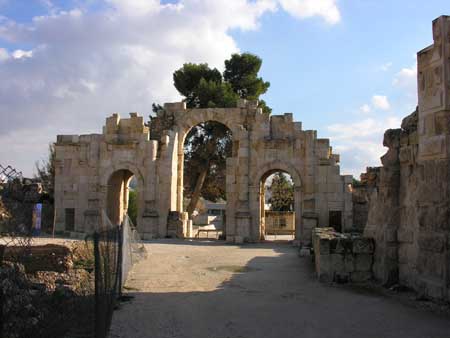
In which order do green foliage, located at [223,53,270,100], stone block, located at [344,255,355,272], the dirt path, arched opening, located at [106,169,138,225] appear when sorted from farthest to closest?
green foliage, located at [223,53,270,100]
arched opening, located at [106,169,138,225]
stone block, located at [344,255,355,272]
the dirt path

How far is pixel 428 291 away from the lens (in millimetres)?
7812

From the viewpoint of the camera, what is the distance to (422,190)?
823 centimetres

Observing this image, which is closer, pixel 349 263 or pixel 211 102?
pixel 349 263

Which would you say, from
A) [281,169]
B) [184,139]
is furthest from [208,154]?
[281,169]

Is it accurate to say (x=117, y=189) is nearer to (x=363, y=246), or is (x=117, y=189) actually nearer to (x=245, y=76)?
(x=245, y=76)

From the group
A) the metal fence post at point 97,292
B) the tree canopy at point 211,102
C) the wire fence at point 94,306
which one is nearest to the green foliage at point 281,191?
the tree canopy at point 211,102

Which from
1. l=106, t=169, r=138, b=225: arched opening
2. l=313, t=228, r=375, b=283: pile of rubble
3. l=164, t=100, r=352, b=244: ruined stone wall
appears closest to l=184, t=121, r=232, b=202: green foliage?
l=106, t=169, r=138, b=225: arched opening

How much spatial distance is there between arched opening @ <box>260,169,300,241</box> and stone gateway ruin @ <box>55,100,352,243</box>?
27cm

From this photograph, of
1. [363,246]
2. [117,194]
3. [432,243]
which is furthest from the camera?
[117,194]

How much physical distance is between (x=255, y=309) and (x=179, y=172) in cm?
1680

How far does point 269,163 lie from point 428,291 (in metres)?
14.3

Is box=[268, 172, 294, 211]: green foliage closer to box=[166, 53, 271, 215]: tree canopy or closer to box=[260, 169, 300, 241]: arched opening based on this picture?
box=[260, 169, 300, 241]: arched opening

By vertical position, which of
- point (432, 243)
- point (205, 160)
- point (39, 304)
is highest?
point (205, 160)

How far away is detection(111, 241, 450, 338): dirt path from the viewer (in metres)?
6.75
